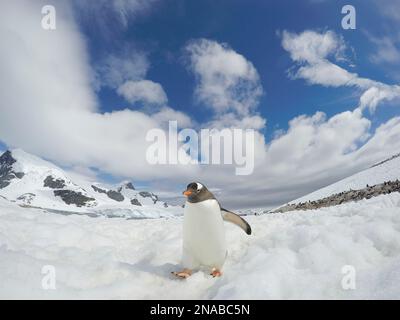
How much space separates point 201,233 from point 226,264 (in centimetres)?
97

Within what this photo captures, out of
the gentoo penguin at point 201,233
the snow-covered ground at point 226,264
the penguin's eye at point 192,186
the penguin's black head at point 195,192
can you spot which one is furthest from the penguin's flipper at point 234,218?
the penguin's eye at point 192,186

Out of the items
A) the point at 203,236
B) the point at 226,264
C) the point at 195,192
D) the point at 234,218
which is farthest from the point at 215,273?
the point at 234,218

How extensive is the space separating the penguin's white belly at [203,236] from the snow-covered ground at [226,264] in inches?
15.2

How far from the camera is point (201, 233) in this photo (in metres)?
5.67

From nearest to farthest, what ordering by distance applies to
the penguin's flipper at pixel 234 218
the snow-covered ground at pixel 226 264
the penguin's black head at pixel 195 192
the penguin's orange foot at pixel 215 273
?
the snow-covered ground at pixel 226 264
the penguin's orange foot at pixel 215 273
the penguin's black head at pixel 195 192
the penguin's flipper at pixel 234 218

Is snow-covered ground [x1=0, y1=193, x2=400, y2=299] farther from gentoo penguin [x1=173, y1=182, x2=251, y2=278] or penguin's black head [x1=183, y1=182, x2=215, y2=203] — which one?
penguin's black head [x1=183, y1=182, x2=215, y2=203]

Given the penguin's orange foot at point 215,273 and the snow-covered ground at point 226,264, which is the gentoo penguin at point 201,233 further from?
the snow-covered ground at point 226,264

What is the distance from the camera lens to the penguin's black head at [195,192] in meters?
5.61

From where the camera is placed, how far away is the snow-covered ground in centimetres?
400
